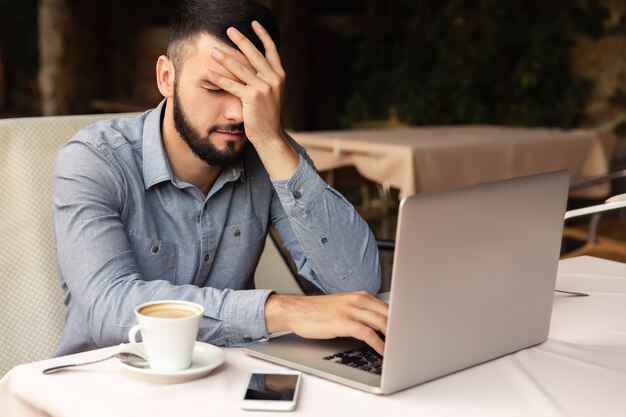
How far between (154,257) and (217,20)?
449 millimetres

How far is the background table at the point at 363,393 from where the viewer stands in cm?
100

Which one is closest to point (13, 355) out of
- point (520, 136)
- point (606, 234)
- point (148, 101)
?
point (606, 234)

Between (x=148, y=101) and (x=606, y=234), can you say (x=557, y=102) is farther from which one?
(x=148, y=101)

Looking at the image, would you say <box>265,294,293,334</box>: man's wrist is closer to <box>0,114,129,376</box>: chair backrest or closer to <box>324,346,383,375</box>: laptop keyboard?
<box>324,346,383,375</box>: laptop keyboard

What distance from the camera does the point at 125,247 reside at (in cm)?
146

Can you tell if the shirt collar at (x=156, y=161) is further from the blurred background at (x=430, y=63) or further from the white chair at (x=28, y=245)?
the blurred background at (x=430, y=63)

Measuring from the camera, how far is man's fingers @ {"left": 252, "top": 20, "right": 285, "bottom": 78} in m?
1.60

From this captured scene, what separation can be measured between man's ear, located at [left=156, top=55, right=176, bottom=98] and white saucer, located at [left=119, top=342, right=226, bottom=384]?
28.3 inches

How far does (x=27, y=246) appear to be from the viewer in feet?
5.86

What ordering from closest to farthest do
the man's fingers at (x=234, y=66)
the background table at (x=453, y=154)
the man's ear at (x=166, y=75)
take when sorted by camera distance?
the man's fingers at (x=234, y=66) → the man's ear at (x=166, y=75) → the background table at (x=453, y=154)

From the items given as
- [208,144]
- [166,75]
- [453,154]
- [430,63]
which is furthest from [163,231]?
[430,63]

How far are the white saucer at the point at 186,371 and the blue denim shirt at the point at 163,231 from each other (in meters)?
0.17

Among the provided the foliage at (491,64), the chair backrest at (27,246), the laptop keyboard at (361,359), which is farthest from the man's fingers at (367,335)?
the foliage at (491,64)

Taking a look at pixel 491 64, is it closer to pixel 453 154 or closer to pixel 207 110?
pixel 453 154
